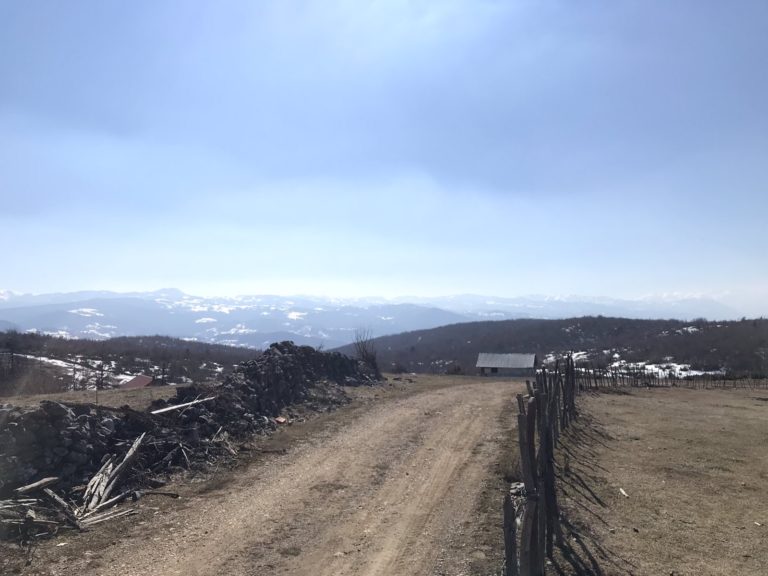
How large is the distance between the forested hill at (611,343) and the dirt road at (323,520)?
32.4m

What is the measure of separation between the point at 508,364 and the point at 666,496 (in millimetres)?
41021

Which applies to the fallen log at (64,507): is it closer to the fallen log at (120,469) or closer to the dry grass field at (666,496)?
the fallen log at (120,469)

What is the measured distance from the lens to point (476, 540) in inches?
353

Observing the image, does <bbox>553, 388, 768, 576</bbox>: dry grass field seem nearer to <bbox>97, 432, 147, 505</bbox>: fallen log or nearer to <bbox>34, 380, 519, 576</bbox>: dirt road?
<bbox>34, 380, 519, 576</bbox>: dirt road

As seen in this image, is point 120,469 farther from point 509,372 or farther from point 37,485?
point 509,372

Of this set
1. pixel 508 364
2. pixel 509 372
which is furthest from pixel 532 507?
pixel 509 372

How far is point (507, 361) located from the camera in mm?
52875

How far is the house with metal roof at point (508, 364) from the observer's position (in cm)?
5169

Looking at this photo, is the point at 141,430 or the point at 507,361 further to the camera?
the point at 507,361

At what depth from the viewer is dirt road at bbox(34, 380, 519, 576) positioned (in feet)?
26.2

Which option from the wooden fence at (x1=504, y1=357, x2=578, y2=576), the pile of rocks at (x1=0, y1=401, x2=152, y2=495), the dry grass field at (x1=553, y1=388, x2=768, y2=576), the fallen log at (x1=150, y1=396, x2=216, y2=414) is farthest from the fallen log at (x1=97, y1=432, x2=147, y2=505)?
the dry grass field at (x1=553, y1=388, x2=768, y2=576)

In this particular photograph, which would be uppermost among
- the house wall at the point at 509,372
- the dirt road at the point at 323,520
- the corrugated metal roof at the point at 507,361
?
the dirt road at the point at 323,520

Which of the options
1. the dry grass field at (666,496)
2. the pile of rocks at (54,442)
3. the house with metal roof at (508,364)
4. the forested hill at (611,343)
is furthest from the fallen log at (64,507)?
the house with metal roof at (508,364)

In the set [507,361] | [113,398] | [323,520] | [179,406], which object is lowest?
[507,361]
